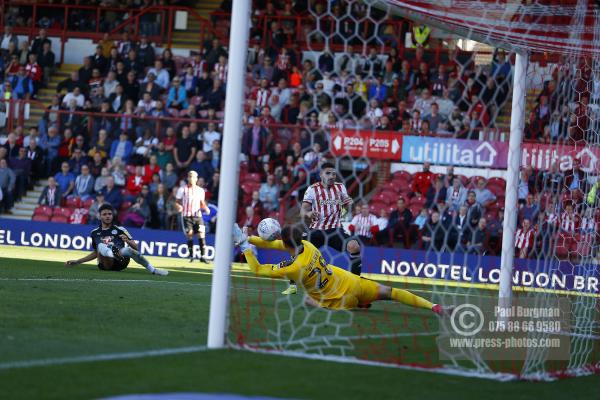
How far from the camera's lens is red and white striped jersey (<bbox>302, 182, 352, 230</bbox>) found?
13.9 meters

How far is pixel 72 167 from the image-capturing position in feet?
80.9

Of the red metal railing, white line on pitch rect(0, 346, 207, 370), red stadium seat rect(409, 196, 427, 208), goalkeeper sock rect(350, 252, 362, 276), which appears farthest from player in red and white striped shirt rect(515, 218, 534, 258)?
the red metal railing

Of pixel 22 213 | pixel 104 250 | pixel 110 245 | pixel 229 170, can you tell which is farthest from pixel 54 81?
pixel 229 170

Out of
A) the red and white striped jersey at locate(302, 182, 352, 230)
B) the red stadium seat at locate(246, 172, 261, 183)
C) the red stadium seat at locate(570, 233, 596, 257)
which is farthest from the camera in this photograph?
the red stadium seat at locate(246, 172, 261, 183)

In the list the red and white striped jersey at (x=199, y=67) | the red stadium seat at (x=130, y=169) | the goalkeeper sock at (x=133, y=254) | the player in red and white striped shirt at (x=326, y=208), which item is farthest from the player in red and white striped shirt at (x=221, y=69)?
the player in red and white striped shirt at (x=326, y=208)

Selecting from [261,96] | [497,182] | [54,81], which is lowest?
[497,182]

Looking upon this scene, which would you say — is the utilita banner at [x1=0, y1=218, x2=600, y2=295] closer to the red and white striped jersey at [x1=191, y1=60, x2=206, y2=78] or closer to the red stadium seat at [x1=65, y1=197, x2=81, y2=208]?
the red stadium seat at [x1=65, y1=197, x2=81, y2=208]

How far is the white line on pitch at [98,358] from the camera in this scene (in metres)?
6.97

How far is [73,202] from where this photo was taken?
24.2 meters

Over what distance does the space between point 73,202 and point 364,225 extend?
7.31 metres

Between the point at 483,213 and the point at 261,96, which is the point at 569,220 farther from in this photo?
the point at 261,96

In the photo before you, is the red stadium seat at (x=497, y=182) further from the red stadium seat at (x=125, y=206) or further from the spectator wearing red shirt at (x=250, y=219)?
the red stadium seat at (x=125, y=206)

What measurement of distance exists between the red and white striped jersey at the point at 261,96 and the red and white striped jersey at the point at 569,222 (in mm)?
11914

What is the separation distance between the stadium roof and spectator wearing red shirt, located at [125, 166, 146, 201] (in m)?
14.7
